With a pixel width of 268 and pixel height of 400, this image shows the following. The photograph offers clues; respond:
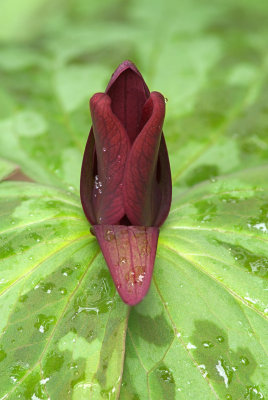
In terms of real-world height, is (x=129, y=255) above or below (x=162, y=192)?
below

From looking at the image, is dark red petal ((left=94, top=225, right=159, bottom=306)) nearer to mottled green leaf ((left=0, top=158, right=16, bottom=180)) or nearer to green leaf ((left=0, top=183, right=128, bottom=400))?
green leaf ((left=0, top=183, right=128, bottom=400))

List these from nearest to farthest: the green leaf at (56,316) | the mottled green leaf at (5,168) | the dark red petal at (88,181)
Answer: the green leaf at (56,316)
the dark red petal at (88,181)
the mottled green leaf at (5,168)

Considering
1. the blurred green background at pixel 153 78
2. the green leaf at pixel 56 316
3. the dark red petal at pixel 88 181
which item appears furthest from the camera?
the blurred green background at pixel 153 78

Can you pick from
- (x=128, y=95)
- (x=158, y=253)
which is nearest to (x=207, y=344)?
(x=158, y=253)

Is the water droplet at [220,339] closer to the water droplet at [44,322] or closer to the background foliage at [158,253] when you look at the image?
the background foliage at [158,253]

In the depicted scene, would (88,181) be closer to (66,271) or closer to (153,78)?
(66,271)

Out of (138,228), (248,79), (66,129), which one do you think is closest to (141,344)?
(138,228)

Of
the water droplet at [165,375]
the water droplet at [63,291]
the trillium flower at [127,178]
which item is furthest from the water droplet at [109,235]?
the water droplet at [165,375]

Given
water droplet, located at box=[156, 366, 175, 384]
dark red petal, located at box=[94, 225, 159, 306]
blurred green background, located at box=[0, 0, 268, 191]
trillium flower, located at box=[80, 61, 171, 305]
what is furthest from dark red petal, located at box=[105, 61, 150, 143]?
water droplet, located at box=[156, 366, 175, 384]
